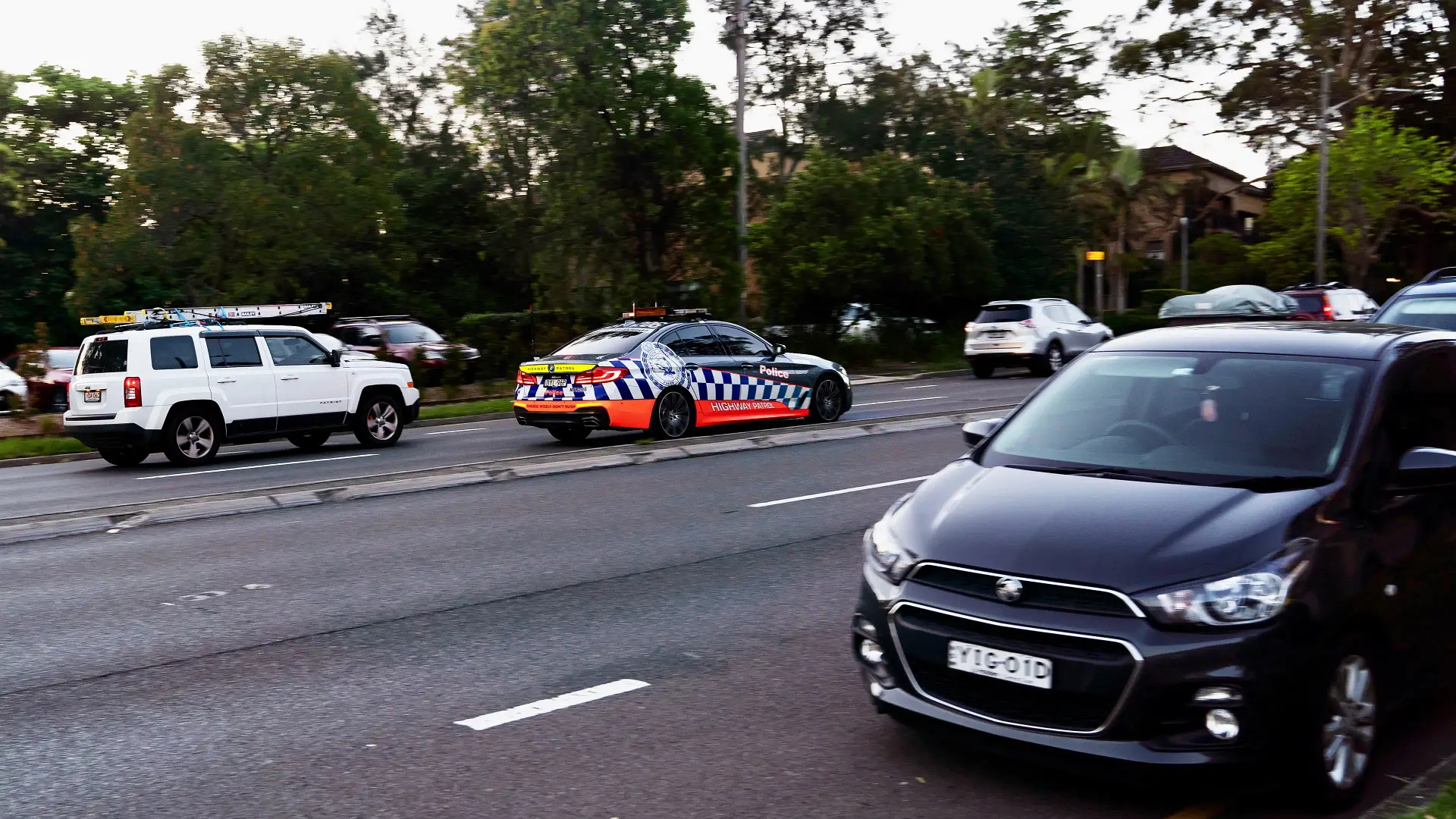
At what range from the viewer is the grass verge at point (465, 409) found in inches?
922

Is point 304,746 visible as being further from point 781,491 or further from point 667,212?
point 667,212

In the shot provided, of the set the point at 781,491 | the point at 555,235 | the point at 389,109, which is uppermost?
the point at 389,109

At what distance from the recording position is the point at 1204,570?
161 inches

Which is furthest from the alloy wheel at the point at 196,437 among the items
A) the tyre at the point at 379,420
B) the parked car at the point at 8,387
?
the parked car at the point at 8,387

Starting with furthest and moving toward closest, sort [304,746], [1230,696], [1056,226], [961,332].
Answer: [1056,226] → [961,332] → [304,746] → [1230,696]

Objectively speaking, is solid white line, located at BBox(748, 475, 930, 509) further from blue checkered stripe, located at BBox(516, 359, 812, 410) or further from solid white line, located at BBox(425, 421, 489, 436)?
solid white line, located at BBox(425, 421, 489, 436)

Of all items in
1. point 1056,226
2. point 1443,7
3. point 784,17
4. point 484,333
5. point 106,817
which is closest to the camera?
point 106,817

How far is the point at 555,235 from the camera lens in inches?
1312

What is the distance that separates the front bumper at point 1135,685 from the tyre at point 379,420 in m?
15.4

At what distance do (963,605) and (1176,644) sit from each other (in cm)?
69

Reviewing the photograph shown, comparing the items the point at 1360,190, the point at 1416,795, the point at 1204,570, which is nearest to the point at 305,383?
the point at 1204,570

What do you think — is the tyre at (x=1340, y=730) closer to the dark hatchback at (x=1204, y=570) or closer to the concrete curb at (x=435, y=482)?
the dark hatchback at (x=1204, y=570)

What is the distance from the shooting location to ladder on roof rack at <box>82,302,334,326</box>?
17.8 metres

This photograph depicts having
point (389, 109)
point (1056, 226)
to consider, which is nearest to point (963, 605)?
point (1056, 226)
